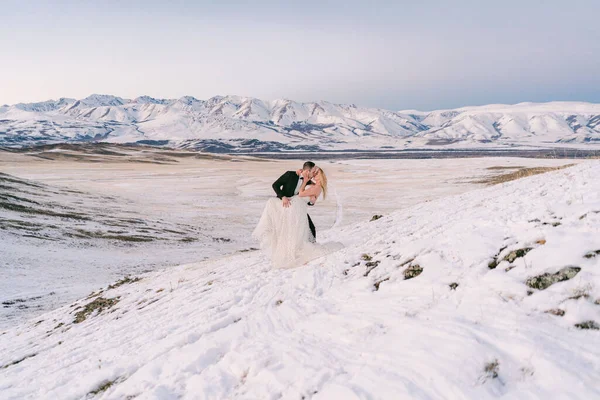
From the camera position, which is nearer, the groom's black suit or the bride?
the groom's black suit

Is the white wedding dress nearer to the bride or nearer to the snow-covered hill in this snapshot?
the bride

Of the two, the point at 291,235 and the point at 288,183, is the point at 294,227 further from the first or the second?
the point at 288,183

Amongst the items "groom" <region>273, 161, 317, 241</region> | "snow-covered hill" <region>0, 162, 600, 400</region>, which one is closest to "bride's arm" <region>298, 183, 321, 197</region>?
"groom" <region>273, 161, 317, 241</region>

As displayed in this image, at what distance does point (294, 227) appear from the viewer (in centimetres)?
1095

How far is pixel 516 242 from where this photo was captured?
7.38 m

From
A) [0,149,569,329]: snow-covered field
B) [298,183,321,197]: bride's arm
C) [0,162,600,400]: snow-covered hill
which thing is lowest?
[0,149,569,329]: snow-covered field

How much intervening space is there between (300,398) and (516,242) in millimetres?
5061

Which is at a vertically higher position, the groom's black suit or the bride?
the groom's black suit

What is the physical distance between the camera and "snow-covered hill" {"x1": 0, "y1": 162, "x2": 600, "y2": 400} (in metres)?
4.58

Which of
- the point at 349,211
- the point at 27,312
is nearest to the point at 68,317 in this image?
the point at 27,312

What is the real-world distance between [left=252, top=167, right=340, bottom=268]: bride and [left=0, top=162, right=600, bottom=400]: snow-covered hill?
0.94 metres

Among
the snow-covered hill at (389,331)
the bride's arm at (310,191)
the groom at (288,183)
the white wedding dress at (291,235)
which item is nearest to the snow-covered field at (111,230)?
the snow-covered hill at (389,331)

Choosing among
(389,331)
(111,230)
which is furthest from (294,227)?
(111,230)

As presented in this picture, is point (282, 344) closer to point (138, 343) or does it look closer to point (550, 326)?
point (138, 343)
